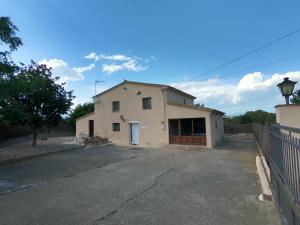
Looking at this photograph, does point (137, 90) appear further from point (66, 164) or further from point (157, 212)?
point (157, 212)

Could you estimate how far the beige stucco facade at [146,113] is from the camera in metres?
18.2

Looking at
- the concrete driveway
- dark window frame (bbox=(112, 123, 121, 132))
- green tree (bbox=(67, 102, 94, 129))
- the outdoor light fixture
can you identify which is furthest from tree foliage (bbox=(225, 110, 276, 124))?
the outdoor light fixture

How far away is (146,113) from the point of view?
2031cm

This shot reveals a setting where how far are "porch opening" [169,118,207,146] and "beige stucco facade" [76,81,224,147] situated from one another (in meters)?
0.56

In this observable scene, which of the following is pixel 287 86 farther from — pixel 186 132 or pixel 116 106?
pixel 116 106

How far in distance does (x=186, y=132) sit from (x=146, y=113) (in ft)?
14.1

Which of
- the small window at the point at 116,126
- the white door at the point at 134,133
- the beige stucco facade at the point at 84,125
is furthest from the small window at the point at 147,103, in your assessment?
the beige stucco facade at the point at 84,125

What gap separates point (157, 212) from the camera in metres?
5.13

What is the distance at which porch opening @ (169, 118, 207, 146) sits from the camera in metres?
18.0

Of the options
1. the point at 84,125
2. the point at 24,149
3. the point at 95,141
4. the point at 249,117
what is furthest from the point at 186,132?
the point at 249,117

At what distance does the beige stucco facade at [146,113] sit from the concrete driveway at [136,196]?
8131 millimetres

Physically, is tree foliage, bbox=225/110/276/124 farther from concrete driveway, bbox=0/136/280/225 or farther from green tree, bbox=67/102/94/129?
concrete driveway, bbox=0/136/280/225

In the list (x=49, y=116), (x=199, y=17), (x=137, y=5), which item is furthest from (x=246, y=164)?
(x=49, y=116)

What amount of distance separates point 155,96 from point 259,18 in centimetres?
980
